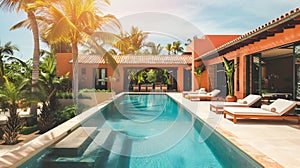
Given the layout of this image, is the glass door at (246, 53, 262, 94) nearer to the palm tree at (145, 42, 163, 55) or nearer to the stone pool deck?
the stone pool deck

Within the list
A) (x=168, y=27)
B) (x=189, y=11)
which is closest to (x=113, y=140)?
(x=189, y=11)

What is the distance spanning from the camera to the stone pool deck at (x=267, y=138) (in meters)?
4.54

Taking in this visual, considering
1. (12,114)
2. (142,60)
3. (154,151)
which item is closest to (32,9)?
(12,114)

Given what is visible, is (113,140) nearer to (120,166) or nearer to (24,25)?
(120,166)

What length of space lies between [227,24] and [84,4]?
15217 millimetres

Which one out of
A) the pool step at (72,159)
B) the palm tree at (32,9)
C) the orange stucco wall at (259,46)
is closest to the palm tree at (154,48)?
the orange stucco wall at (259,46)

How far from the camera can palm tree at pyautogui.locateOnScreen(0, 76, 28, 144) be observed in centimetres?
684

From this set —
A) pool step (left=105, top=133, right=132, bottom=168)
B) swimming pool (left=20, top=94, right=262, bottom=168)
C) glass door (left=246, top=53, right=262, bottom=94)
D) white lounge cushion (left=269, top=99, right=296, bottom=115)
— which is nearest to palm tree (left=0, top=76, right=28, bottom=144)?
swimming pool (left=20, top=94, right=262, bottom=168)

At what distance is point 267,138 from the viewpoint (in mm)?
6184

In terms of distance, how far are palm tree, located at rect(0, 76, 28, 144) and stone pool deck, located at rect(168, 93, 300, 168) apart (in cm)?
561

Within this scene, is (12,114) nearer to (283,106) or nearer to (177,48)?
(283,106)

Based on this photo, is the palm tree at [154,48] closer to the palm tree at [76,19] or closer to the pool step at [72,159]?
the palm tree at [76,19]

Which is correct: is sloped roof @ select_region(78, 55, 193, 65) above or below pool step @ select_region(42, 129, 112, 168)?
above

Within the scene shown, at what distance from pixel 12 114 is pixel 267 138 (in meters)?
6.92
